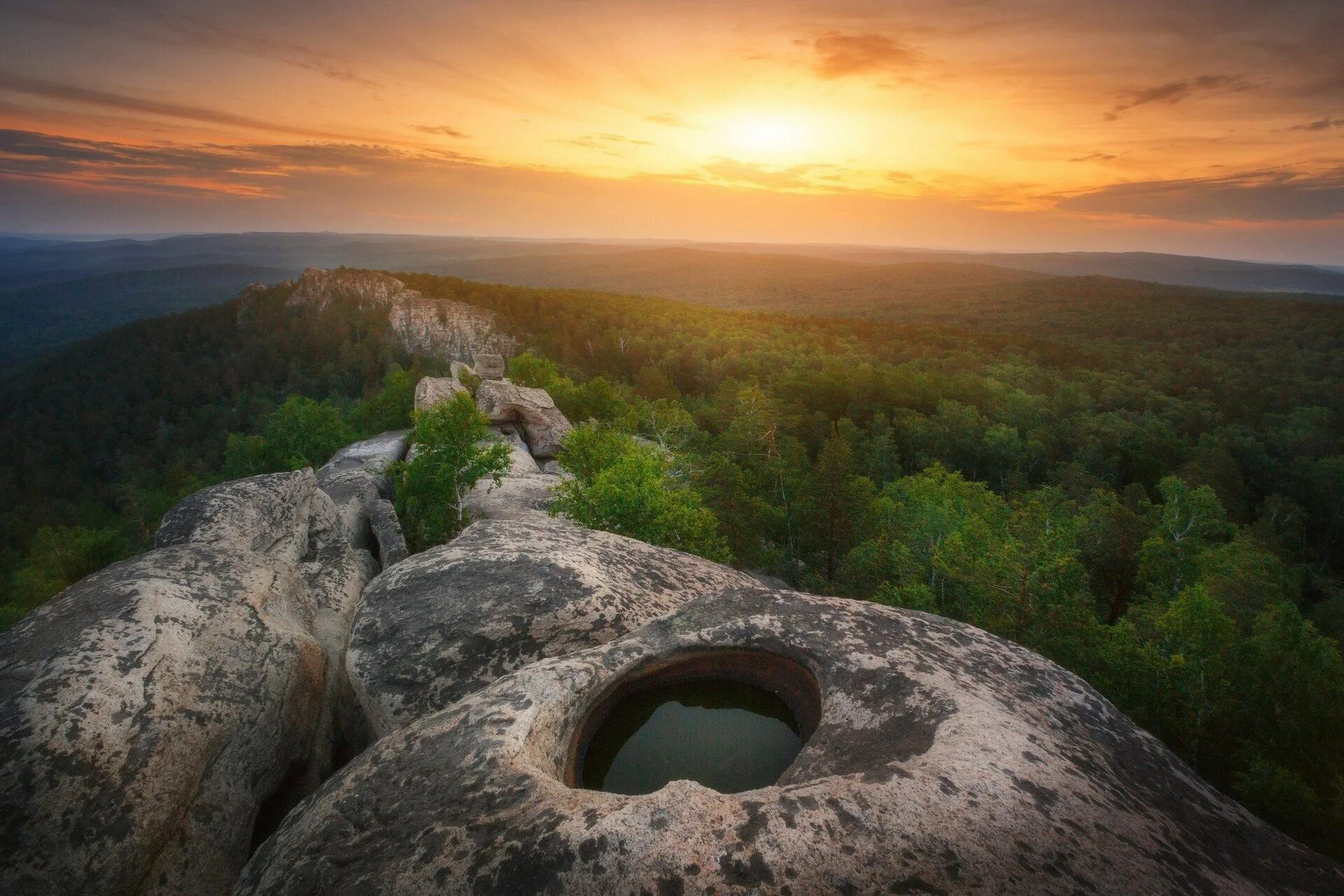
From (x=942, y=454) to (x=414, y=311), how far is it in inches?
3724

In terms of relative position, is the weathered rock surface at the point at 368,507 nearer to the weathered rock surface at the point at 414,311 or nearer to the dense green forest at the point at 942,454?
the dense green forest at the point at 942,454

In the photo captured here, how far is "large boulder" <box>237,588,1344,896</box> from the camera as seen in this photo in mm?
5281

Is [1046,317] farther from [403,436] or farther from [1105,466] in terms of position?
[403,436]

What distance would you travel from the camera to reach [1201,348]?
9906cm

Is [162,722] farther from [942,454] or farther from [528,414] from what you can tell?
[942,454]

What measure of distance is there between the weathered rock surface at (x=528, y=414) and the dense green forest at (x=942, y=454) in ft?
12.9

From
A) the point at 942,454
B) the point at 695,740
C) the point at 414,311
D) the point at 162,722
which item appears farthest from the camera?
the point at 414,311

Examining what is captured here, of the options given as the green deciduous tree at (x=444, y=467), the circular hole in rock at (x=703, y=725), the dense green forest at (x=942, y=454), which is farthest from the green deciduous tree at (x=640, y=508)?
the circular hole in rock at (x=703, y=725)

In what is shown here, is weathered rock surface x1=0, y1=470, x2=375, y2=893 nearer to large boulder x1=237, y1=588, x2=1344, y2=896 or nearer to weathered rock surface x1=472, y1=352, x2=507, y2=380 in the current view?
large boulder x1=237, y1=588, x2=1344, y2=896

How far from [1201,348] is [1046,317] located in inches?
1609

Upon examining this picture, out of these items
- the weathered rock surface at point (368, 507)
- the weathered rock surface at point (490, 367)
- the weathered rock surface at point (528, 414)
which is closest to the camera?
the weathered rock surface at point (368, 507)

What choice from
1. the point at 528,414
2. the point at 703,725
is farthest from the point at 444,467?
the point at 528,414

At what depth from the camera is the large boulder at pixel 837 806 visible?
528cm

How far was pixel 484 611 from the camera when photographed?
10711mm
